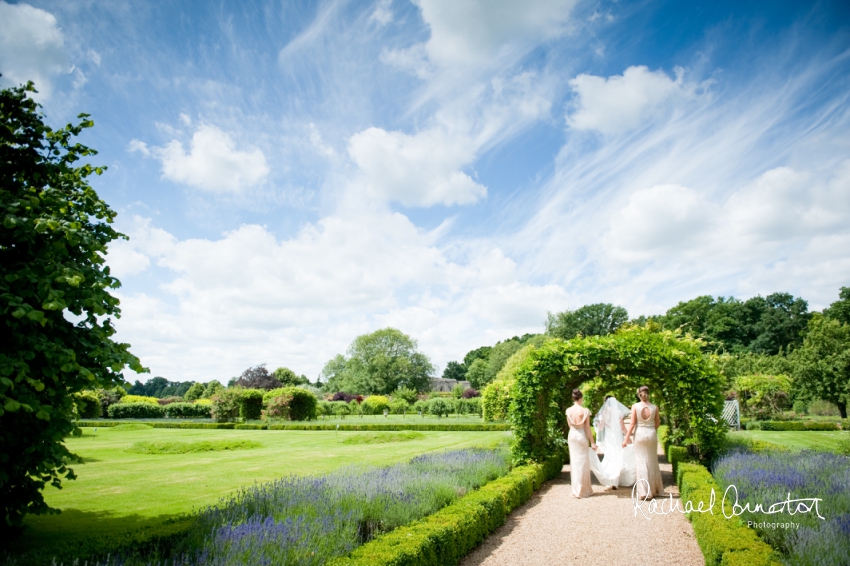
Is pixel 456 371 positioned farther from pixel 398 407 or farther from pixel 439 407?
pixel 439 407

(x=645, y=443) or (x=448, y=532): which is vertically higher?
(x=645, y=443)

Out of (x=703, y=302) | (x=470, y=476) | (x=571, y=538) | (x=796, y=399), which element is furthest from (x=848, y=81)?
(x=703, y=302)

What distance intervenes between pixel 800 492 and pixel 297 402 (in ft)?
100

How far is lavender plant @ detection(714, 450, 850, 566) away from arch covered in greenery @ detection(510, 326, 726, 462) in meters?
1.15

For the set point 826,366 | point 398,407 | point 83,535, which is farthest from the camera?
point 398,407

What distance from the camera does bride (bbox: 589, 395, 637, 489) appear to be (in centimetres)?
1055

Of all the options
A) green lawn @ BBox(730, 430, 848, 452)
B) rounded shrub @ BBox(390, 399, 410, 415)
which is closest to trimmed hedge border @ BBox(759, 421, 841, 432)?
green lawn @ BBox(730, 430, 848, 452)

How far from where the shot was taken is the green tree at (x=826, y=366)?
2839cm

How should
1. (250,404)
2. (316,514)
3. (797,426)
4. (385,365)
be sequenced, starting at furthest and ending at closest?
(385,365) < (250,404) < (797,426) < (316,514)

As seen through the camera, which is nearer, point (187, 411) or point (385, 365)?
point (187, 411)

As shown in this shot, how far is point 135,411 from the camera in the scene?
4022cm

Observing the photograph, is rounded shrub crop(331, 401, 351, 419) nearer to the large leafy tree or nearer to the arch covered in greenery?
the arch covered in greenery

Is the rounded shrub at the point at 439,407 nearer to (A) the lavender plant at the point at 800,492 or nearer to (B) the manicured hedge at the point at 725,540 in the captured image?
(A) the lavender plant at the point at 800,492

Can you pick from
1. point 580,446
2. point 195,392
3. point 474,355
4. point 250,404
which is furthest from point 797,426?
point 474,355
